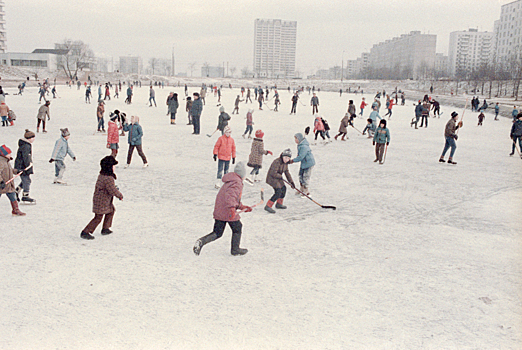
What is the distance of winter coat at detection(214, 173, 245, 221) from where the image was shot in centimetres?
543

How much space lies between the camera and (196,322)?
4.14m

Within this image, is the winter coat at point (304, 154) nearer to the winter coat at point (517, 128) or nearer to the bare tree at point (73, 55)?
the winter coat at point (517, 128)

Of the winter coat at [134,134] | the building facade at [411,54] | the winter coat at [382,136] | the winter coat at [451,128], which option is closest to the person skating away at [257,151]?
the winter coat at [134,134]

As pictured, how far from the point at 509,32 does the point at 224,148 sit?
117 m

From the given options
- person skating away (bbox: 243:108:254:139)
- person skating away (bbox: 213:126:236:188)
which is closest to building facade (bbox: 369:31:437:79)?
person skating away (bbox: 243:108:254:139)

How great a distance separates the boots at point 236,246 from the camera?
225 inches

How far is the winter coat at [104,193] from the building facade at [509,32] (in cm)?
10951

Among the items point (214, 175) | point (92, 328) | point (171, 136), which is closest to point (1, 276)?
point (92, 328)

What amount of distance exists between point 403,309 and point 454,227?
3.36 metres

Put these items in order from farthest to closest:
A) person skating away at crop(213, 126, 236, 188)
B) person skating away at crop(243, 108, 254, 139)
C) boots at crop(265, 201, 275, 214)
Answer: person skating away at crop(243, 108, 254, 139)
person skating away at crop(213, 126, 236, 188)
boots at crop(265, 201, 275, 214)

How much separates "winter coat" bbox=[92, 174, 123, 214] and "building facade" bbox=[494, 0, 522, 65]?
109506 millimetres

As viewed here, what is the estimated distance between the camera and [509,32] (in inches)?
4043

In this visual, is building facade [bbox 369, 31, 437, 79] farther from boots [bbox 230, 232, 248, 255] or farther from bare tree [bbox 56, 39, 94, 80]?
boots [bbox 230, 232, 248, 255]

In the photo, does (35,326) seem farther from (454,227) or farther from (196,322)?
(454,227)
